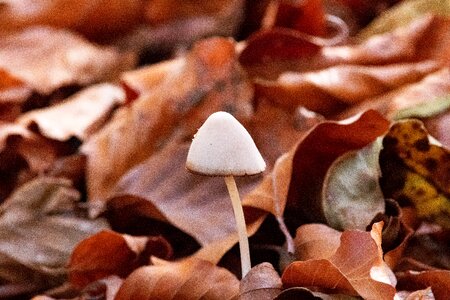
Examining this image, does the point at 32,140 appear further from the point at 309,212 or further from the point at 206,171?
the point at 206,171

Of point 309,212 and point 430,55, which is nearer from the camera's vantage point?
point 309,212

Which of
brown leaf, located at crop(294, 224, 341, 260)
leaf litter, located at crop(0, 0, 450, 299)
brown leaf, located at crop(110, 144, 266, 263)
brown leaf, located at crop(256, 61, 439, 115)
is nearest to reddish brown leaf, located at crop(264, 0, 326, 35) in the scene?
leaf litter, located at crop(0, 0, 450, 299)

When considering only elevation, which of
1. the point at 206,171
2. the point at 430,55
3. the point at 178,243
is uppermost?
the point at 206,171

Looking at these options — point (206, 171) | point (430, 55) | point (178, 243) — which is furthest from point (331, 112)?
point (206, 171)

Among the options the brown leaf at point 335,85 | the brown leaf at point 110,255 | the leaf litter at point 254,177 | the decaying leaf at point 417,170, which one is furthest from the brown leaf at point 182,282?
the brown leaf at point 335,85

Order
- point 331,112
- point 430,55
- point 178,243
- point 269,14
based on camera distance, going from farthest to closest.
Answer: point 269,14, point 430,55, point 331,112, point 178,243

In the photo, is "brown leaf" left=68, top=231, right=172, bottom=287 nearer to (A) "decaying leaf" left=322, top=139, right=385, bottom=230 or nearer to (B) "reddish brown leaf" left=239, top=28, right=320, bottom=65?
(A) "decaying leaf" left=322, top=139, right=385, bottom=230

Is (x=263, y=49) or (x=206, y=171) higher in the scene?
(x=206, y=171)

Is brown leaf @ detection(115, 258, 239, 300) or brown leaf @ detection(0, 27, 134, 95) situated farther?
brown leaf @ detection(0, 27, 134, 95)

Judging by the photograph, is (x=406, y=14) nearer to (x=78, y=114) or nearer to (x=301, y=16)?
(x=301, y=16)
